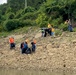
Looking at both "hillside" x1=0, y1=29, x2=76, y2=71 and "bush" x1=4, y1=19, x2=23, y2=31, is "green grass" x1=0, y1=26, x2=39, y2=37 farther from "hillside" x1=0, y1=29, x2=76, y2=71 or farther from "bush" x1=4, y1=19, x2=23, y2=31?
"hillside" x1=0, y1=29, x2=76, y2=71

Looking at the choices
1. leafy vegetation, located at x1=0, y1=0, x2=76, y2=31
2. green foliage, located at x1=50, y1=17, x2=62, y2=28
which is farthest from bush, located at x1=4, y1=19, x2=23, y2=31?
green foliage, located at x1=50, y1=17, x2=62, y2=28

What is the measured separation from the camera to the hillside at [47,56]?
77.7 feet

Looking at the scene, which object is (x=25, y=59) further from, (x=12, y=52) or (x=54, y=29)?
(x=54, y=29)

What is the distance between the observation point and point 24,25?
3472cm

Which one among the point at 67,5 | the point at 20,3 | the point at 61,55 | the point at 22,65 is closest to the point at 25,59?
the point at 22,65

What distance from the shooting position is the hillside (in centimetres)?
2367

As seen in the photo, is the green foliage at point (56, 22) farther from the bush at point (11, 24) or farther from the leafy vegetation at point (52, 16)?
the bush at point (11, 24)

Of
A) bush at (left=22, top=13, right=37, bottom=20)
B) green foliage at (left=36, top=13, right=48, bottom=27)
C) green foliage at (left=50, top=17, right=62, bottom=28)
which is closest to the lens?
green foliage at (left=50, top=17, right=62, bottom=28)

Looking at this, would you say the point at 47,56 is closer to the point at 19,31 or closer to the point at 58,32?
the point at 58,32

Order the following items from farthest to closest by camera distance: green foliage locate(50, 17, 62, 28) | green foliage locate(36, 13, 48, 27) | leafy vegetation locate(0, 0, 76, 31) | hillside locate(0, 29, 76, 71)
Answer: green foliage locate(36, 13, 48, 27) → leafy vegetation locate(0, 0, 76, 31) → green foliage locate(50, 17, 62, 28) → hillside locate(0, 29, 76, 71)

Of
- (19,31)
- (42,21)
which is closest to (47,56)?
(42,21)

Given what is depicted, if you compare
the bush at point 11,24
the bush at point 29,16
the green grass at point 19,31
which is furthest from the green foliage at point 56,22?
the bush at point 29,16

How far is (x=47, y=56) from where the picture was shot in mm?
24984

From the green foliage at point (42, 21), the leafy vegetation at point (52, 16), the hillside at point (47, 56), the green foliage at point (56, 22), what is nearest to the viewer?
the hillside at point (47, 56)
